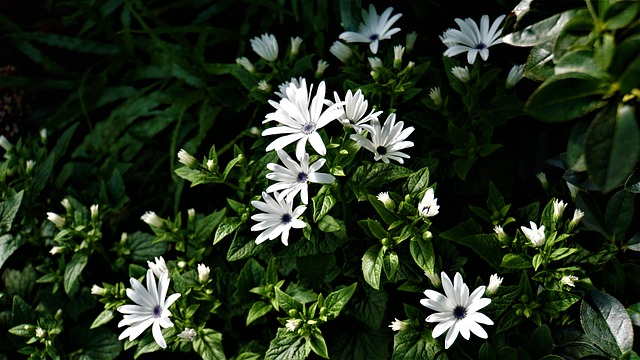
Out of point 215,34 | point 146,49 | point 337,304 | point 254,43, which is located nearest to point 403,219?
point 337,304

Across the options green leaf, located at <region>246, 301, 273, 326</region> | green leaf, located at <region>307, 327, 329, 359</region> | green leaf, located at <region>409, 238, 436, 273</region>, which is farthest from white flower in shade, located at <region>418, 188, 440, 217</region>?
green leaf, located at <region>246, 301, 273, 326</region>

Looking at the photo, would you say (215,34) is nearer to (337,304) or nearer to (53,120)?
(53,120)

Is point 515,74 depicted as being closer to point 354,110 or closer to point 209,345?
point 354,110

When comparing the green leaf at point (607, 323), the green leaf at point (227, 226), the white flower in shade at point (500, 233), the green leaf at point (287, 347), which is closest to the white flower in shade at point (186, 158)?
the green leaf at point (227, 226)

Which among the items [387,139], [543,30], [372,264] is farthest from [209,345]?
[543,30]

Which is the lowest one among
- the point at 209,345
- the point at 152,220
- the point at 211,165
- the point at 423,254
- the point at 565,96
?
the point at 209,345
